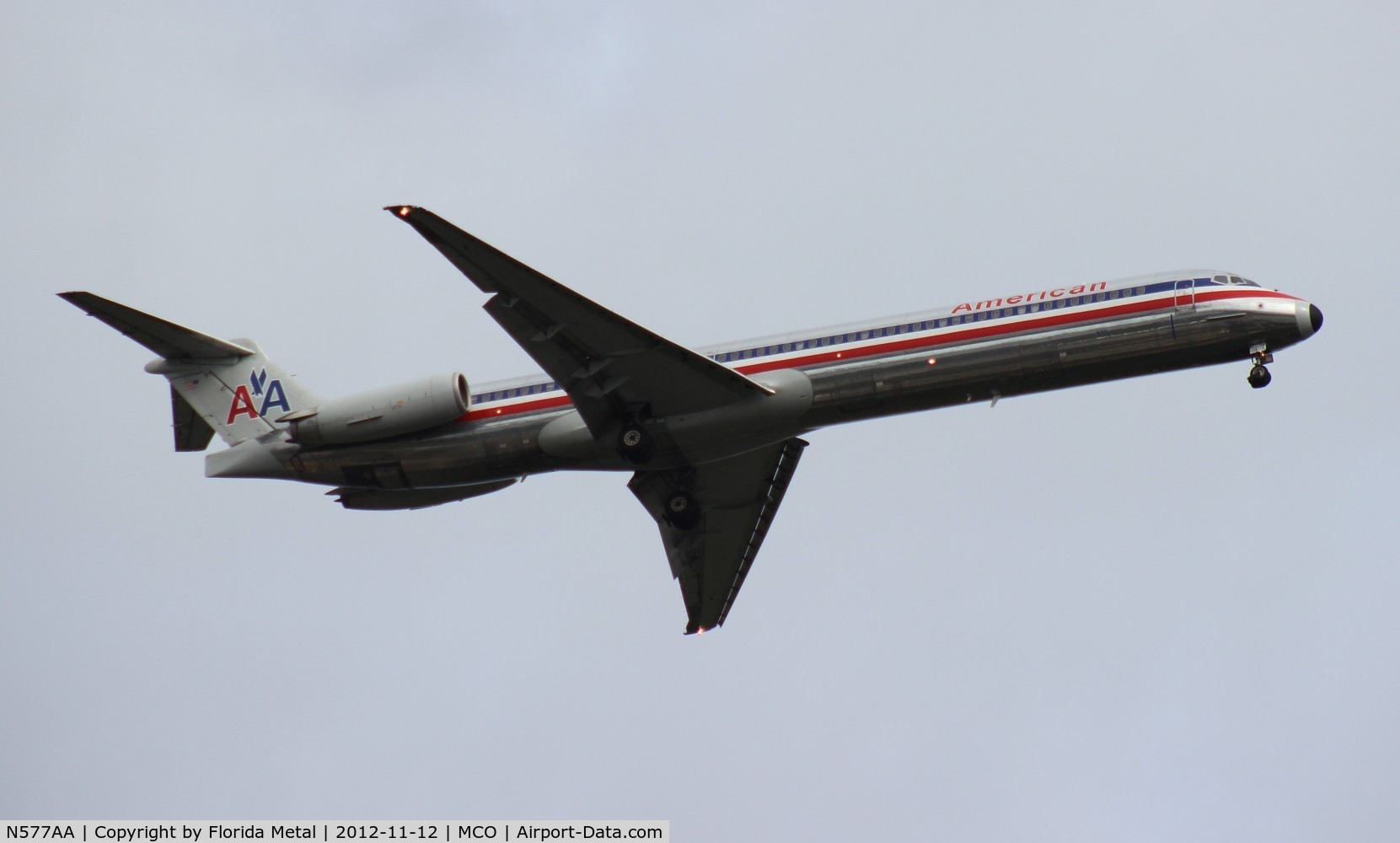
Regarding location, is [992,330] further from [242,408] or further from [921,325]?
[242,408]

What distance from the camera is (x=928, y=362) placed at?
93.0 ft

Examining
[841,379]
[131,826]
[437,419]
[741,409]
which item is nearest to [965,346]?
[841,379]

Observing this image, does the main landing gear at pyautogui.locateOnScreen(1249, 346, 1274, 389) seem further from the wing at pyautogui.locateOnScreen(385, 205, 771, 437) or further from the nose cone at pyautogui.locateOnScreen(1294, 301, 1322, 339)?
the wing at pyautogui.locateOnScreen(385, 205, 771, 437)

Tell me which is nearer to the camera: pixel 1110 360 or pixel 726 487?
pixel 1110 360

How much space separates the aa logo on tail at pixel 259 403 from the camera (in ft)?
106

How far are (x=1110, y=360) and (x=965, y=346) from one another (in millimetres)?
2556

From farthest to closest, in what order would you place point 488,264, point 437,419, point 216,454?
point 216,454 → point 437,419 → point 488,264

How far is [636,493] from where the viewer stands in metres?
33.7

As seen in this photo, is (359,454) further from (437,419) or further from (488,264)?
(488,264)

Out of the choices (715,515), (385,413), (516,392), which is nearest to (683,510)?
(715,515)

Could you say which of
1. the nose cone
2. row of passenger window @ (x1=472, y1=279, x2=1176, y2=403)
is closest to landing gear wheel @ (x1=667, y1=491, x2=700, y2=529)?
row of passenger window @ (x1=472, y1=279, x2=1176, y2=403)

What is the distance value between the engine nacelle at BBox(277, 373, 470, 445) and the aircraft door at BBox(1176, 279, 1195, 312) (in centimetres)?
1340

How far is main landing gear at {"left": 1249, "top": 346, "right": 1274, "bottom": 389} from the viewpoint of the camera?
27.4 m

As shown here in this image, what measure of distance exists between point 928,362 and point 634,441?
18.5 ft
